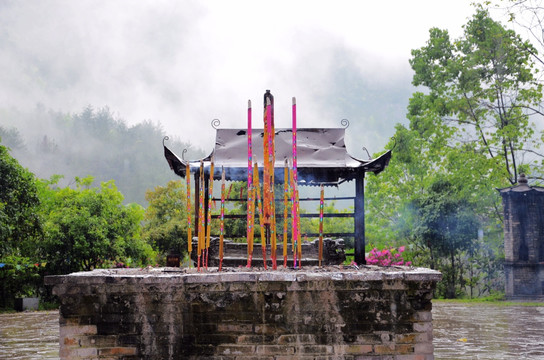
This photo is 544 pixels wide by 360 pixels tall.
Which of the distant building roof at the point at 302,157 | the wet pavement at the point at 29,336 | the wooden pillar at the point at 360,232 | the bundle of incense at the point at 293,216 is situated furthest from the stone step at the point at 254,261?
the wet pavement at the point at 29,336

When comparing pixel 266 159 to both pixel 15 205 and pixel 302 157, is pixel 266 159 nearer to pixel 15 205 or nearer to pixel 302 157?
pixel 302 157

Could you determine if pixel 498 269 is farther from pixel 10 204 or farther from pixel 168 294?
pixel 168 294

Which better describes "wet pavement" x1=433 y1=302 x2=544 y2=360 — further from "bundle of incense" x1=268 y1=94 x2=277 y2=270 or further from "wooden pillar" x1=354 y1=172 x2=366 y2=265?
"bundle of incense" x1=268 y1=94 x2=277 y2=270

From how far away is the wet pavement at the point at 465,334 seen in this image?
7.31 metres

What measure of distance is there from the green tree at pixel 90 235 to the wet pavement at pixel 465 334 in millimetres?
2986

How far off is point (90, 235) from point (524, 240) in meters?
13.3

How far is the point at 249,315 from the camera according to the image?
15.7 ft

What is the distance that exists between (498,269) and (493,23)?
29.9 ft

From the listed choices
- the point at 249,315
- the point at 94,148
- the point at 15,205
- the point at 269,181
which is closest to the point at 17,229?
the point at 15,205

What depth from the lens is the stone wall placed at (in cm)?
470

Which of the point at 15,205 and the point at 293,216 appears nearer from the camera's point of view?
the point at 293,216

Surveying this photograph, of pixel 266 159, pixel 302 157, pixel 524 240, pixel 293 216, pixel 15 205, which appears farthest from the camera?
pixel 524 240

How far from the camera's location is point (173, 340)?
4.74 metres

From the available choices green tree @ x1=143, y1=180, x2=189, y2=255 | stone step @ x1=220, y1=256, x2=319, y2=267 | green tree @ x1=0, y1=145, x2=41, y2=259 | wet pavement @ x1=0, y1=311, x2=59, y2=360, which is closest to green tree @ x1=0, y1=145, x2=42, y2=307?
green tree @ x1=0, y1=145, x2=41, y2=259
